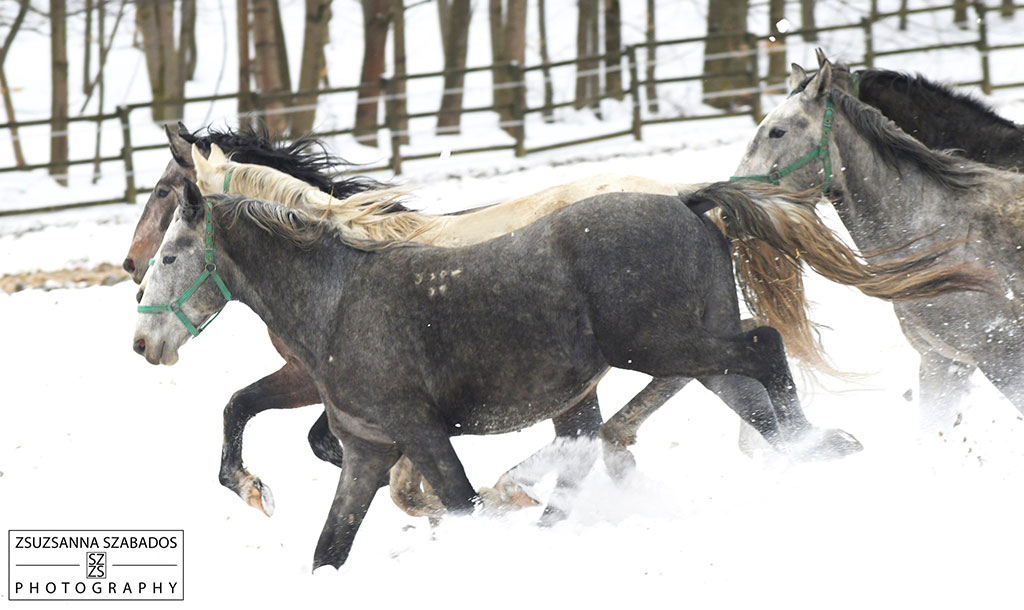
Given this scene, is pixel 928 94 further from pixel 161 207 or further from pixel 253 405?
pixel 161 207

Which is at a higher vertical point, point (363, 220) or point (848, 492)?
point (363, 220)

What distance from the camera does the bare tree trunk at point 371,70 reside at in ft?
48.4

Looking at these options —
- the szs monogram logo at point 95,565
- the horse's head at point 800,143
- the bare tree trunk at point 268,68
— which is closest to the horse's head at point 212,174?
the szs monogram logo at point 95,565

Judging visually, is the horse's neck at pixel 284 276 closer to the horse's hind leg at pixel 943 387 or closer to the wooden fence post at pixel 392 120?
the horse's hind leg at pixel 943 387

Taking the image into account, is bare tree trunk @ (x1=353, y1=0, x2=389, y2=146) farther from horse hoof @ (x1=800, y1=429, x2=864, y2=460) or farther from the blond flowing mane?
horse hoof @ (x1=800, y1=429, x2=864, y2=460)

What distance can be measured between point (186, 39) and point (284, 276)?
20.3 m

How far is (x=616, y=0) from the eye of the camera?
1559cm

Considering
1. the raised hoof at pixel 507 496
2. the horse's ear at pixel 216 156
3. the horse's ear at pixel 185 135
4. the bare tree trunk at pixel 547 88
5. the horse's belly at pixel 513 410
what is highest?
the bare tree trunk at pixel 547 88

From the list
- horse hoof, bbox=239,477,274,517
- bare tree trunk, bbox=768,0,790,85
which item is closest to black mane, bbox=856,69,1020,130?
horse hoof, bbox=239,477,274,517

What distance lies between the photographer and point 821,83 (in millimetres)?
4895

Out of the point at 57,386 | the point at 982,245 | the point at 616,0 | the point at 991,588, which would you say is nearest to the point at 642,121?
the point at 616,0

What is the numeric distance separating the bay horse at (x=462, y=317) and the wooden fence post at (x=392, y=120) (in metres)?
9.68

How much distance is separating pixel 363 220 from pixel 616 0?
11830mm

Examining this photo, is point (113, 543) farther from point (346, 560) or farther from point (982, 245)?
point (982, 245)
